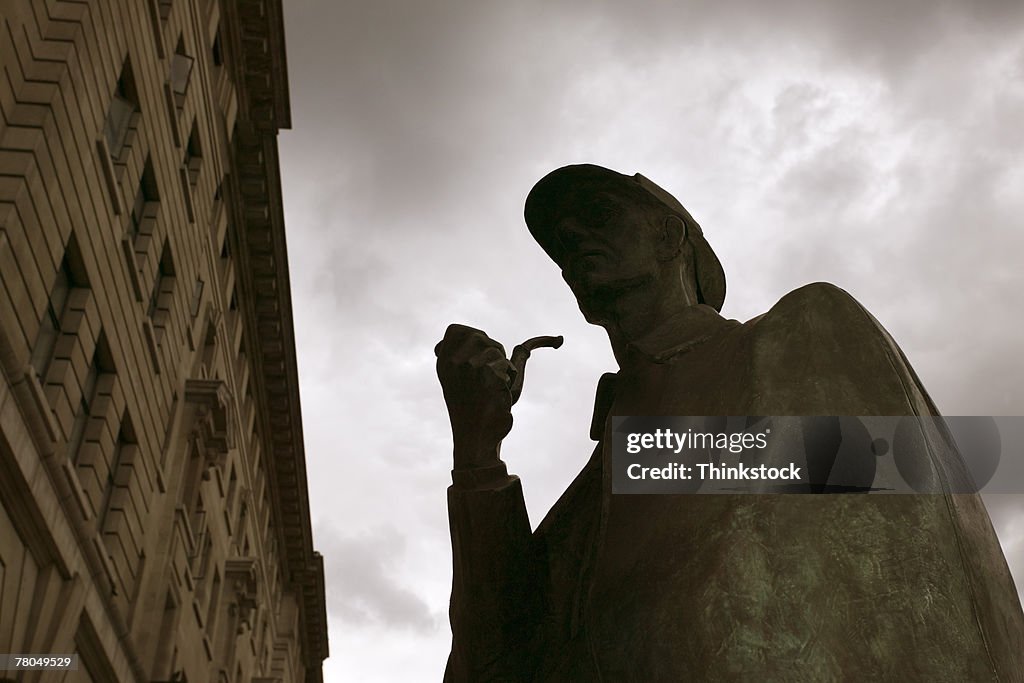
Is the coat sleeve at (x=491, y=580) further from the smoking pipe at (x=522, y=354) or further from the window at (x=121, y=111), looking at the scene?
the window at (x=121, y=111)

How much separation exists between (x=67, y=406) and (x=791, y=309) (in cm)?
1398

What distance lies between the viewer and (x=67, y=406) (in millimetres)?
14508

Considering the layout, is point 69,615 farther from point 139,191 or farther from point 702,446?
point 702,446

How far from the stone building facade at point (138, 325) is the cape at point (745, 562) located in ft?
33.6

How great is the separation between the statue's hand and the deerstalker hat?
29.4 inches

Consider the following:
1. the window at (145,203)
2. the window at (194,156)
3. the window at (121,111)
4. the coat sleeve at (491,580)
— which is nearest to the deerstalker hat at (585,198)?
the coat sleeve at (491,580)

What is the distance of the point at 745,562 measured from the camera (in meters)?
2.34

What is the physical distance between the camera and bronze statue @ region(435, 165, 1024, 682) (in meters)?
2.22

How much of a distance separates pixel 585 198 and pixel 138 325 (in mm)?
16330

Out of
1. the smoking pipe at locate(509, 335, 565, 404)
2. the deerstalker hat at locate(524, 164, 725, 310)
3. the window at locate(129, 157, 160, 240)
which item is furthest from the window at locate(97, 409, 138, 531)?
the smoking pipe at locate(509, 335, 565, 404)

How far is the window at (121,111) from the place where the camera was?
16.1 meters

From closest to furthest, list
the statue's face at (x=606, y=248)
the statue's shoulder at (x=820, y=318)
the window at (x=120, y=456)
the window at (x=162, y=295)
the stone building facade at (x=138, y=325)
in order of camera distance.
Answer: the statue's shoulder at (x=820, y=318)
the statue's face at (x=606, y=248)
the stone building facade at (x=138, y=325)
the window at (x=120, y=456)
the window at (x=162, y=295)

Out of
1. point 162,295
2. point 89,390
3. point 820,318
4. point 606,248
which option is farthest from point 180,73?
point 820,318

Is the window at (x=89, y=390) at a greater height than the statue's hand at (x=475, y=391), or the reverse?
the window at (x=89, y=390)
